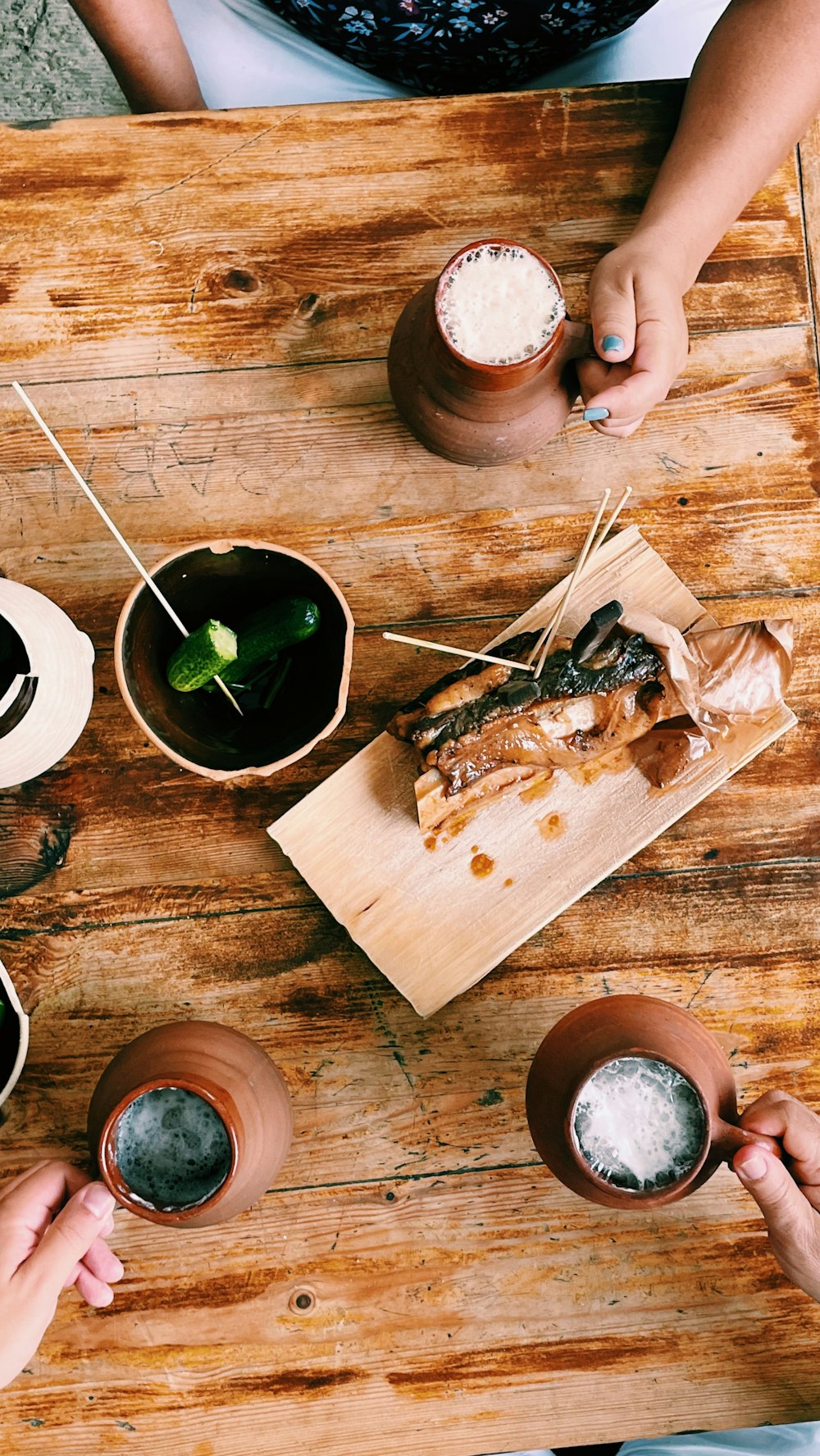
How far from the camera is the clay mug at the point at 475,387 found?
1399 millimetres

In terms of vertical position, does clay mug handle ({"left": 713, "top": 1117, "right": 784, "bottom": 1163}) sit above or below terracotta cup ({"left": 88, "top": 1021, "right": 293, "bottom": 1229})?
below

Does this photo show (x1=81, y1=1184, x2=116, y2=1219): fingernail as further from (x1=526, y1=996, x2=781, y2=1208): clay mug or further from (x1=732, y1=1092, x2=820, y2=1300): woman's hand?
A: (x1=732, y1=1092, x2=820, y2=1300): woman's hand

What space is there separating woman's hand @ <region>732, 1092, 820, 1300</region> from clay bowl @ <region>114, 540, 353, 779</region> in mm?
944

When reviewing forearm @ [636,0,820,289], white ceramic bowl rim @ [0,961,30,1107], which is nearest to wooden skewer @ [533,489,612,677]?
forearm @ [636,0,820,289]

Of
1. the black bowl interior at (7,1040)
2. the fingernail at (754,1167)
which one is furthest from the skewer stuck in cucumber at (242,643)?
the fingernail at (754,1167)

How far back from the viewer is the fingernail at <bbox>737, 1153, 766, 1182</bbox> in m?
1.39

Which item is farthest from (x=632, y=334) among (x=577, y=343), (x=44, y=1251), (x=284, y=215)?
(x=44, y=1251)

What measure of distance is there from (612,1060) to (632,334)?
1129mm

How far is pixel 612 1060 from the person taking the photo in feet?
4.32

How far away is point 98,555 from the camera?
1.71 metres

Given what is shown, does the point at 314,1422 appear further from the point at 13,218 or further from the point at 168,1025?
the point at 13,218

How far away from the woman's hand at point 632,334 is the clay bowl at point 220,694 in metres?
0.55

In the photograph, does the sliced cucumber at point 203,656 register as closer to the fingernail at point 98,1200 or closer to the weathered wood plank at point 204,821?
the weathered wood plank at point 204,821

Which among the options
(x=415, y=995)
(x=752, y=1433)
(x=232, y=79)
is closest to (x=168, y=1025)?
(x=415, y=995)
